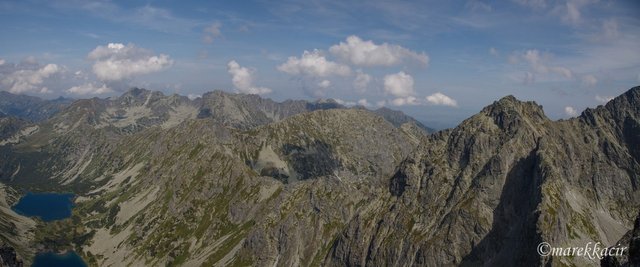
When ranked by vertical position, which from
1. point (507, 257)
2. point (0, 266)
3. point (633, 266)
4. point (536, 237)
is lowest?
point (0, 266)

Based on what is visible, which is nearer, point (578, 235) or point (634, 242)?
point (634, 242)

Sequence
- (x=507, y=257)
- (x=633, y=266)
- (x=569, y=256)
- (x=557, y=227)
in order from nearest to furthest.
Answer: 1. (x=633, y=266)
2. (x=569, y=256)
3. (x=557, y=227)
4. (x=507, y=257)

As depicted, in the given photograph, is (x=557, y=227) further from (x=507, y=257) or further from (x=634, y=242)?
(x=634, y=242)

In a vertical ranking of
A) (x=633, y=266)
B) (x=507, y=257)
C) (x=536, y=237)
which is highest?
(x=633, y=266)

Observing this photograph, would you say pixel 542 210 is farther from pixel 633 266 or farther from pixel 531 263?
pixel 633 266

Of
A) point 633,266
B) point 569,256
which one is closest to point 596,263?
point 569,256

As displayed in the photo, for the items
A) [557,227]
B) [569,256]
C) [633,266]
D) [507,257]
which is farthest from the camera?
[507,257]

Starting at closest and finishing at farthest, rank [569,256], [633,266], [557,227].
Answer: [633,266] < [569,256] < [557,227]

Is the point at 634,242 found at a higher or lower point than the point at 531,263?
higher

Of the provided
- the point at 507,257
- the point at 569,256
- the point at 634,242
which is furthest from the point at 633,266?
the point at 507,257
